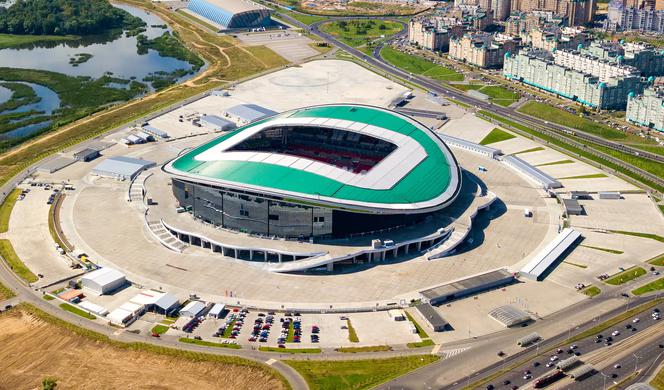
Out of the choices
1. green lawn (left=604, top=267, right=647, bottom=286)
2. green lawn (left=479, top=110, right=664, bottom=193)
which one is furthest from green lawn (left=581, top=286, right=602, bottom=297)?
green lawn (left=479, top=110, right=664, bottom=193)

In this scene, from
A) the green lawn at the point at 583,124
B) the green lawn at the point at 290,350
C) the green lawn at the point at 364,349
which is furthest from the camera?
the green lawn at the point at 583,124

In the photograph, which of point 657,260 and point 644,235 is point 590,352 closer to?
point 657,260

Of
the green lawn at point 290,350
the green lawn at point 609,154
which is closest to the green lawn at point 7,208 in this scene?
the green lawn at point 290,350

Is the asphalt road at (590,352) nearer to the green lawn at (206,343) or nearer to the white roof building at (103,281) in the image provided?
the green lawn at (206,343)

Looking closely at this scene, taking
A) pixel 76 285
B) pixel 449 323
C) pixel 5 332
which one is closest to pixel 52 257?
pixel 76 285

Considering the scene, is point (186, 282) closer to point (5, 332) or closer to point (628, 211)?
point (5, 332)

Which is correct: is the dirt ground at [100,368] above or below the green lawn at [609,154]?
below
